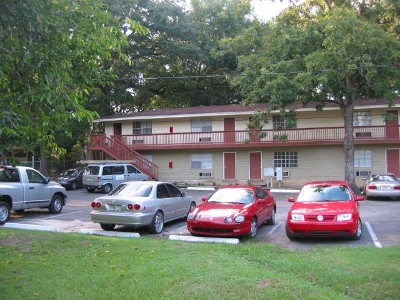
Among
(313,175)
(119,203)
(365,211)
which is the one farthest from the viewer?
(313,175)

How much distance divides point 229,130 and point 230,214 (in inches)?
913

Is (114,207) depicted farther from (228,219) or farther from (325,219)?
(325,219)

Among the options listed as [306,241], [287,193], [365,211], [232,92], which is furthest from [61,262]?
[232,92]

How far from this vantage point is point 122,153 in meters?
34.8

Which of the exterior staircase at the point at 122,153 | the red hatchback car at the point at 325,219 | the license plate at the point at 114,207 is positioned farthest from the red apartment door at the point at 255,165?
the license plate at the point at 114,207

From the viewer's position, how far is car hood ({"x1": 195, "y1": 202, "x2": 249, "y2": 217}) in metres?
11.9

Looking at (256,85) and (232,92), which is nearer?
(256,85)

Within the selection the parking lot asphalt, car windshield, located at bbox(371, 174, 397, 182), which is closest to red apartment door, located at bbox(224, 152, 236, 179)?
car windshield, located at bbox(371, 174, 397, 182)

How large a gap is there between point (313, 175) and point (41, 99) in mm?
29210

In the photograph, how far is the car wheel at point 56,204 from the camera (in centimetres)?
1722

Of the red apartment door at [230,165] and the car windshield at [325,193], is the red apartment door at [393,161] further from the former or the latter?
the car windshield at [325,193]

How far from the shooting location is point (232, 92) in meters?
44.6

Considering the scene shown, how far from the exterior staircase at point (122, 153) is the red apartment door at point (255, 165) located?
23.7 feet

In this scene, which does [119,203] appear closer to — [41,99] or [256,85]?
[41,99]
